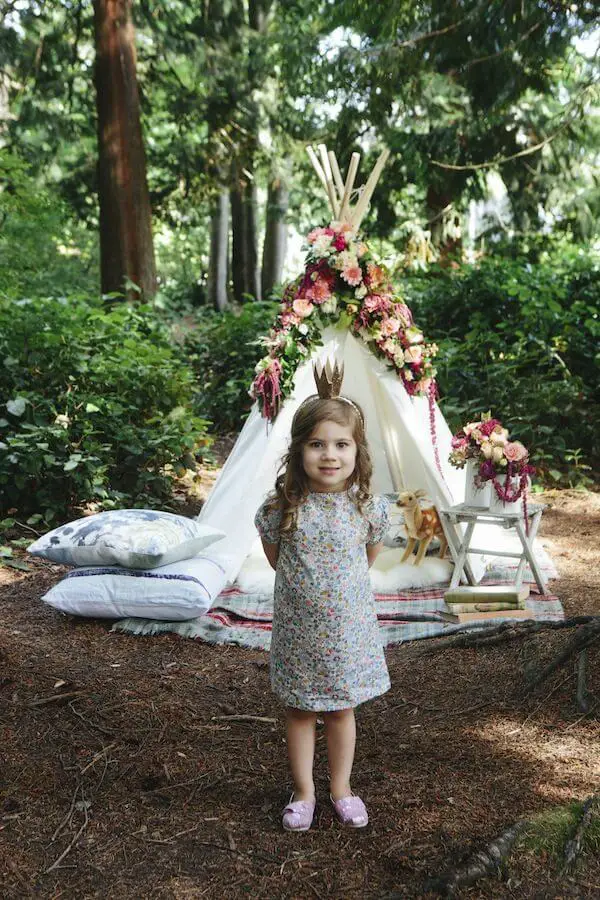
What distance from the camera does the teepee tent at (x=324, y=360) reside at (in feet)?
17.7

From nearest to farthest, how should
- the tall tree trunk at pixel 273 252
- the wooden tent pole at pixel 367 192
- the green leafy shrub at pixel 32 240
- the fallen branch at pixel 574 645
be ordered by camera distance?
the fallen branch at pixel 574 645
the wooden tent pole at pixel 367 192
the green leafy shrub at pixel 32 240
the tall tree trunk at pixel 273 252

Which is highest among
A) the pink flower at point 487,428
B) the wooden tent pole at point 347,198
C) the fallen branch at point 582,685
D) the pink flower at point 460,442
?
the wooden tent pole at point 347,198

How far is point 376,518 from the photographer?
8.74 ft

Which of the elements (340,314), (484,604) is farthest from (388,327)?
(484,604)

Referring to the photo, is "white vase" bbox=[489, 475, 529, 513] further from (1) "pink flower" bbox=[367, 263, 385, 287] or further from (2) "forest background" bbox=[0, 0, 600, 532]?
(2) "forest background" bbox=[0, 0, 600, 532]

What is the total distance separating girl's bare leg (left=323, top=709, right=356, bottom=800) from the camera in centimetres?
254

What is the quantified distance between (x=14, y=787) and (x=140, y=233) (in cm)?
807

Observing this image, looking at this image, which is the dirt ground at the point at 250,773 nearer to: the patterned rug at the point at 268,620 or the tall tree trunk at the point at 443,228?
the patterned rug at the point at 268,620

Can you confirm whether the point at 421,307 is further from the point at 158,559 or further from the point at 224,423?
the point at 158,559

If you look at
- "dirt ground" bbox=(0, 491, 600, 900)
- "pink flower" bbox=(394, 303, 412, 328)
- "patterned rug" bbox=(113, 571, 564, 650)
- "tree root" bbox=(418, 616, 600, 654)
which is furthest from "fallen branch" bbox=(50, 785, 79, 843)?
"pink flower" bbox=(394, 303, 412, 328)

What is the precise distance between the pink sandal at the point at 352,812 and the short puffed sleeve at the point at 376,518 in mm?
746

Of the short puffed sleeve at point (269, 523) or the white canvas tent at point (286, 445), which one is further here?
the white canvas tent at point (286, 445)

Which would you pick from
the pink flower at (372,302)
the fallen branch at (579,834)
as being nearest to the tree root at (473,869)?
the fallen branch at (579,834)

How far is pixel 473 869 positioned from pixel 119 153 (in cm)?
921
